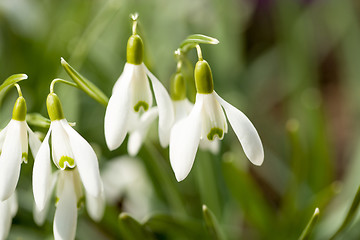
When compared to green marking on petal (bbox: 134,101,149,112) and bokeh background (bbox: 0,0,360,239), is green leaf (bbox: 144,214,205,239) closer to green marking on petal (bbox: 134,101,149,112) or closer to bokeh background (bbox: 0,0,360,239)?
bokeh background (bbox: 0,0,360,239)

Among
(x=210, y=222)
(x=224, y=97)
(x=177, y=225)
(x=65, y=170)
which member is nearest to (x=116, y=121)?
(x=65, y=170)

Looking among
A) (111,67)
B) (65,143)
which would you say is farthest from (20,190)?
(65,143)

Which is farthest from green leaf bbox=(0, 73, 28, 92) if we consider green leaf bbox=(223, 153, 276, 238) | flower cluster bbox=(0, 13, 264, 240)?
green leaf bbox=(223, 153, 276, 238)

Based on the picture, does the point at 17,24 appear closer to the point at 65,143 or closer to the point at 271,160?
the point at 271,160

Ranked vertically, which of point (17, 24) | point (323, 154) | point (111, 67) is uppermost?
point (17, 24)

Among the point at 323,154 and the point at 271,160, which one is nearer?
the point at 323,154

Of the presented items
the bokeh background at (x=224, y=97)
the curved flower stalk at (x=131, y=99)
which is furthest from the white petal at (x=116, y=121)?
the bokeh background at (x=224, y=97)

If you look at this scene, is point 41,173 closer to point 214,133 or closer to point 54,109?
point 54,109
